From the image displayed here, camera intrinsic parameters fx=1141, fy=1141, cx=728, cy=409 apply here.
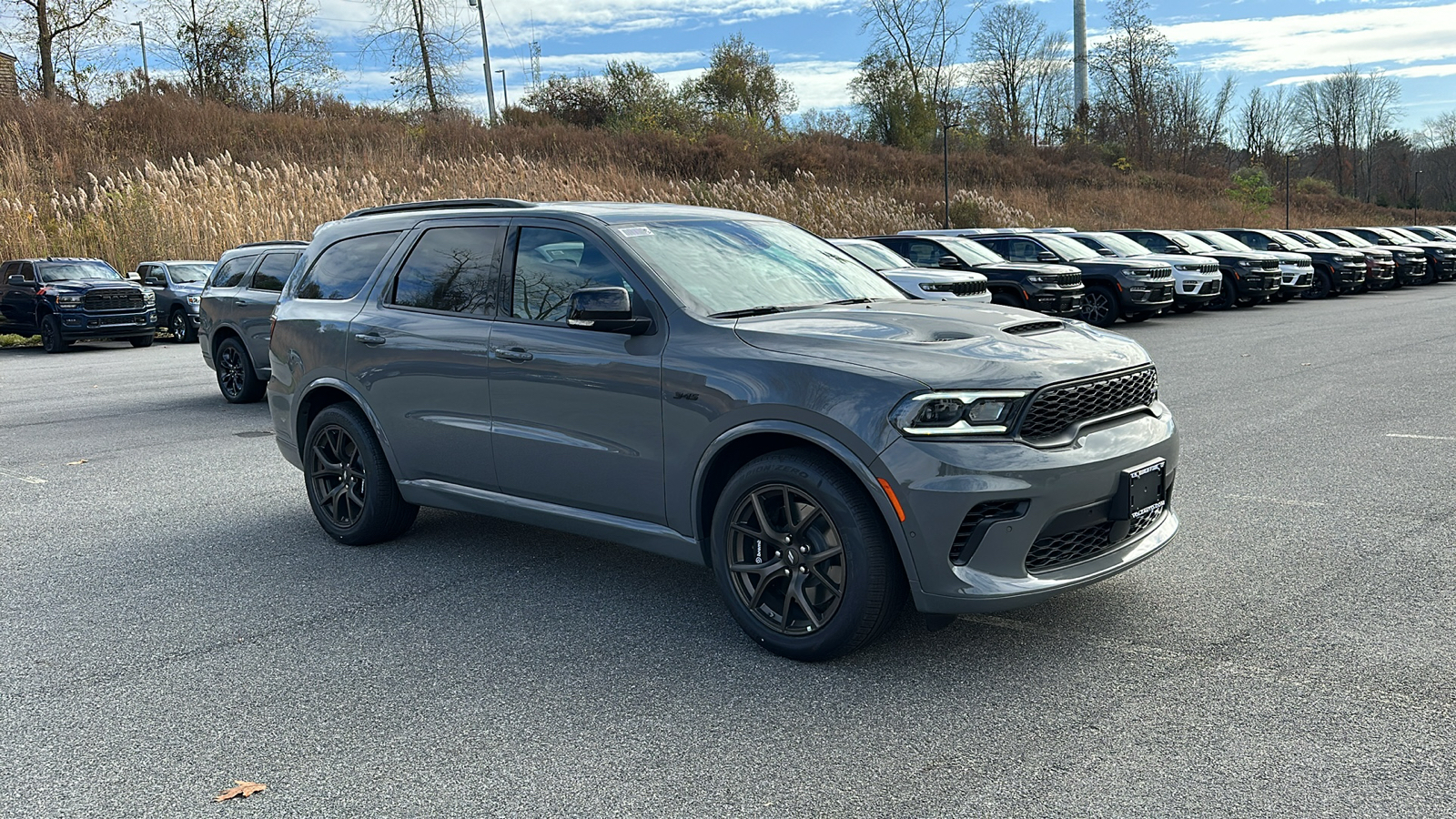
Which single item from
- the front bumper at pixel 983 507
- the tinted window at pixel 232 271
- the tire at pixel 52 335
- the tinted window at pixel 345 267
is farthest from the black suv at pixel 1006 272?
the tire at pixel 52 335

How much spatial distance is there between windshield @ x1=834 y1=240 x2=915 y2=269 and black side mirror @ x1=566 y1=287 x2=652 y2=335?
36.8ft

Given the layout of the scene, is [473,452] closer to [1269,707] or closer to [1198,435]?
[1269,707]

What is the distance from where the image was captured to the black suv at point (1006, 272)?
1772 centimetres

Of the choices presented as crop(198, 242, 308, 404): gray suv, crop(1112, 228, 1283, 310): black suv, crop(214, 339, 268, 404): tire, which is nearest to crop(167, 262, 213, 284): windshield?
crop(198, 242, 308, 404): gray suv

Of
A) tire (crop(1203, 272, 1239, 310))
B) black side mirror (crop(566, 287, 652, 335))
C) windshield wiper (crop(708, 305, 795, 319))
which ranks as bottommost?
tire (crop(1203, 272, 1239, 310))

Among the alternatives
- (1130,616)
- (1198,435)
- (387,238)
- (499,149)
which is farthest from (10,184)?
(1130,616)

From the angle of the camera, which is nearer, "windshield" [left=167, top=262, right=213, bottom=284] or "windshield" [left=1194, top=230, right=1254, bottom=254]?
"windshield" [left=167, top=262, right=213, bottom=284]

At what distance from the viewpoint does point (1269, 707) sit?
365 cm

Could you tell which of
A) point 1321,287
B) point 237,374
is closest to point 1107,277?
point 1321,287

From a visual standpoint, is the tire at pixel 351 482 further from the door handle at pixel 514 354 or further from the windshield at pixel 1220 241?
the windshield at pixel 1220 241

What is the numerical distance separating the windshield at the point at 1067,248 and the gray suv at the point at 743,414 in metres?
15.7

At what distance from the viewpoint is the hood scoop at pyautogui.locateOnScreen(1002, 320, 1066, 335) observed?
4426mm

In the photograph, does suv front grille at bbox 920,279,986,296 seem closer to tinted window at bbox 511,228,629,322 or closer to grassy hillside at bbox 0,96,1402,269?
tinted window at bbox 511,228,629,322

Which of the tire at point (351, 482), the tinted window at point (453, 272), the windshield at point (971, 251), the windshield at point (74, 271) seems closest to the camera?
the tinted window at point (453, 272)
